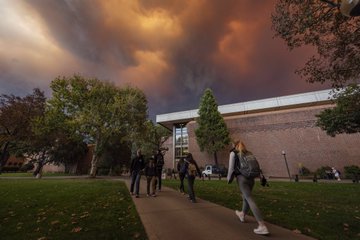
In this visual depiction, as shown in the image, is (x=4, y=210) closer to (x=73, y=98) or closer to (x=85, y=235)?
(x=85, y=235)

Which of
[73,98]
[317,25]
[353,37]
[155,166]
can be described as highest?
[73,98]

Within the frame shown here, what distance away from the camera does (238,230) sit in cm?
427

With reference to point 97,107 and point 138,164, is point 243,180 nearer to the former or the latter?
point 138,164

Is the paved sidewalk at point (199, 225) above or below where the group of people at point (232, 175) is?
below

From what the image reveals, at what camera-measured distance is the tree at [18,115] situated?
22.6m

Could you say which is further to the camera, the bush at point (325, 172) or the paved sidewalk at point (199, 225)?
the bush at point (325, 172)

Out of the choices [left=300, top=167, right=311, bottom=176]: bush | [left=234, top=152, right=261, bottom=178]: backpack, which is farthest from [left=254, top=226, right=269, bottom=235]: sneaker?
[left=300, top=167, right=311, bottom=176]: bush

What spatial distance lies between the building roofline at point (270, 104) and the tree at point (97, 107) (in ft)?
80.7

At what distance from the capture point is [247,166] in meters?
4.29

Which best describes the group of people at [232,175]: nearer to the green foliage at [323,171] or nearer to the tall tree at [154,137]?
the green foliage at [323,171]

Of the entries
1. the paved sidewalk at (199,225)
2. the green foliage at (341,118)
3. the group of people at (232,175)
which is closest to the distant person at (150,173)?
the group of people at (232,175)

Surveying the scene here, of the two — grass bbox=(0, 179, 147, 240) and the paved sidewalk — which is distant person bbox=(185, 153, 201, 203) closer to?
the paved sidewalk

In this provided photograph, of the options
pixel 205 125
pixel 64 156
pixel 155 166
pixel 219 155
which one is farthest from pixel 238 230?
pixel 64 156

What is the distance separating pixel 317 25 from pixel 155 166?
8520 millimetres
